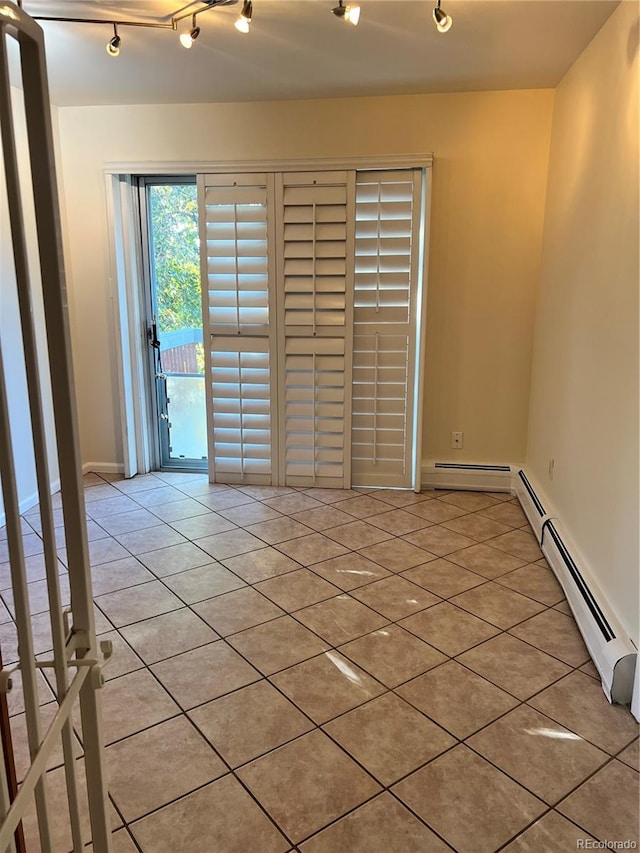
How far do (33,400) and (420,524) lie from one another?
9.35 feet

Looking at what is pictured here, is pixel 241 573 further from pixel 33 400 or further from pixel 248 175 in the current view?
pixel 248 175

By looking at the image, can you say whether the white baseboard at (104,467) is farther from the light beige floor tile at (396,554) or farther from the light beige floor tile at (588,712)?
the light beige floor tile at (588,712)

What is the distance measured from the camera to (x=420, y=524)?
351cm

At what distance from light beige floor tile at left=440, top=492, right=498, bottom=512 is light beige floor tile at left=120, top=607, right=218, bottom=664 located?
1.94 m

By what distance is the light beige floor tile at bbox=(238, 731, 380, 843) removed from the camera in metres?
1.58

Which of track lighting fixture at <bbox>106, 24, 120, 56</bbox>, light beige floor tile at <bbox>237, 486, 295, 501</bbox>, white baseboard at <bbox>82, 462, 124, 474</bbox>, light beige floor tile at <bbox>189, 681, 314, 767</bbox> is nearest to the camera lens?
light beige floor tile at <bbox>189, 681, 314, 767</bbox>

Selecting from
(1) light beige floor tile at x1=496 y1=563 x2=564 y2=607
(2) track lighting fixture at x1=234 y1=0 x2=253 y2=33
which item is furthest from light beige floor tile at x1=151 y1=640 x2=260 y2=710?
(2) track lighting fixture at x1=234 y1=0 x2=253 y2=33

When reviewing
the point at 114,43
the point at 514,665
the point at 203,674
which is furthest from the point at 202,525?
the point at 114,43

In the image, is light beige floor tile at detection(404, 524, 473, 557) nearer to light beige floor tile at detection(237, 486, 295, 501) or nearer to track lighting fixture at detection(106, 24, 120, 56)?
light beige floor tile at detection(237, 486, 295, 501)

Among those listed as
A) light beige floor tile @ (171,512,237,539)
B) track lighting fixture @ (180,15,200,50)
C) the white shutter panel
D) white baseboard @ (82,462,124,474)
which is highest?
track lighting fixture @ (180,15,200,50)

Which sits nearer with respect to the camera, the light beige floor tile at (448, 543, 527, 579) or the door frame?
the light beige floor tile at (448, 543, 527, 579)

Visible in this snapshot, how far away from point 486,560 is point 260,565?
114 cm

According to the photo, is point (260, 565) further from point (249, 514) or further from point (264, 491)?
point (264, 491)

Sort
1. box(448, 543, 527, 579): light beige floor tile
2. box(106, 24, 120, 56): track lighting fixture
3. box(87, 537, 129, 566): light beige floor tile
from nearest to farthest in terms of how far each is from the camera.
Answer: box(106, 24, 120, 56): track lighting fixture → box(448, 543, 527, 579): light beige floor tile → box(87, 537, 129, 566): light beige floor tile
